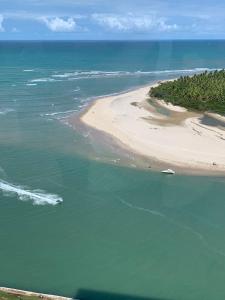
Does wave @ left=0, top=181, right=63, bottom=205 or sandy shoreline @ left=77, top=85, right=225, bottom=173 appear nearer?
wave @ left=0, top=181, right=63, bottom=205

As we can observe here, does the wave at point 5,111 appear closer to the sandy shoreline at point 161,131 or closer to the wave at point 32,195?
the sandy shoreline at point 161,131

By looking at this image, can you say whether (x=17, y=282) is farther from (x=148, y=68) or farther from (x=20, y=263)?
(x=148, y=68)

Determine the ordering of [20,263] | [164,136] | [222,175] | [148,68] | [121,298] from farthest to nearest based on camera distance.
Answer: [148,68], [164,136], [222,175], [20,263], [121,298]

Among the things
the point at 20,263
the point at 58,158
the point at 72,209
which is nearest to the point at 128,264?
the point at 20,263

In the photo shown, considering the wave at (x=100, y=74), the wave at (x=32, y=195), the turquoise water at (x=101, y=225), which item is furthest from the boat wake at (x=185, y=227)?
the wave at (x=100, y=74)

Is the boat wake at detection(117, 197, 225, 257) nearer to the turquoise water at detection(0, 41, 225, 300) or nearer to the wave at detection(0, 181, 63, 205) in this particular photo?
the turquoise water at detection(0, 41, 225, 300)

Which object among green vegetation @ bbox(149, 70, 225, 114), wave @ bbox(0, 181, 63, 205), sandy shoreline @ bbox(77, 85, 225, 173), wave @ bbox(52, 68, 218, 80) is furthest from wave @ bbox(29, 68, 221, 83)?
wave @ bbox(0, 181, 63, 205)

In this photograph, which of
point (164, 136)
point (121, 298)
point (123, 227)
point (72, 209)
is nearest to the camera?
point (121, 298)
